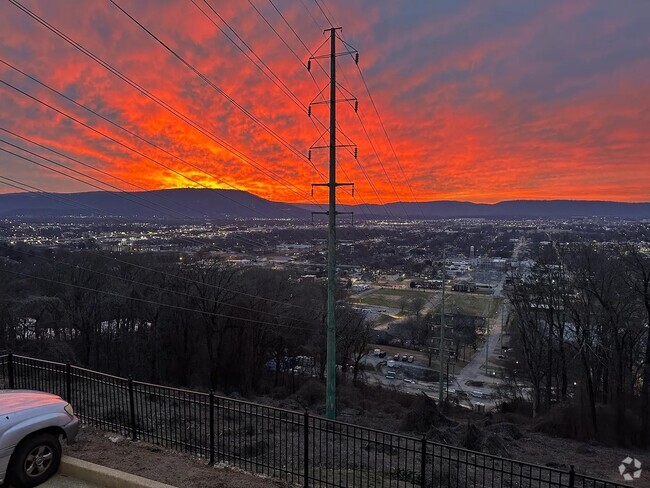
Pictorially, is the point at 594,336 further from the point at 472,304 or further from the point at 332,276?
the point at 472,304

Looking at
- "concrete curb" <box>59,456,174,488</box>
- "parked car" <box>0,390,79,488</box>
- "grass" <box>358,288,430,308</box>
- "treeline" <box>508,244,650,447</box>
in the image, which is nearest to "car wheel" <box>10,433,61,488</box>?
"parked car" <box>0,390,79,488</box>

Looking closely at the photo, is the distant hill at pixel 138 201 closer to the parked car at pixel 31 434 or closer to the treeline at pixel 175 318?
the treeline at pixel 175 318

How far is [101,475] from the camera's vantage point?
20.6 feet

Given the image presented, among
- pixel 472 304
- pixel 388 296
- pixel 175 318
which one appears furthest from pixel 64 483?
pixel 388 296

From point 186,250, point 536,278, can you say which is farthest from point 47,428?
point 186,250

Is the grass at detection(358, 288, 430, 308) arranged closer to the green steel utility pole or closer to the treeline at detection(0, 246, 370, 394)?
the treeline at detection(0, 246, 370, 394)

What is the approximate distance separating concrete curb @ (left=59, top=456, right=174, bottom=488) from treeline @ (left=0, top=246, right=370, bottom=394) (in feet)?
92.8

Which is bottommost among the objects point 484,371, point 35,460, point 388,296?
point 484,371

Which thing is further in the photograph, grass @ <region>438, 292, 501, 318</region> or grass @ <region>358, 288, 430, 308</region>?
grass @ <region>358, 288, 430, 308</region>

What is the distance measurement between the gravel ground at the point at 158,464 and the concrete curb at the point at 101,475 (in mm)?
532

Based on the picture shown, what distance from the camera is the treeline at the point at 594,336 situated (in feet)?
80.2

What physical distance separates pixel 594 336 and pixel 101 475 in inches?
1269

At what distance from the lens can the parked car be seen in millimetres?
5691

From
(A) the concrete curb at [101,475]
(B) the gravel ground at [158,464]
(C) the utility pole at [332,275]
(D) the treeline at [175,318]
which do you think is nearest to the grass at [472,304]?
(D) the treeline at [175,318]
